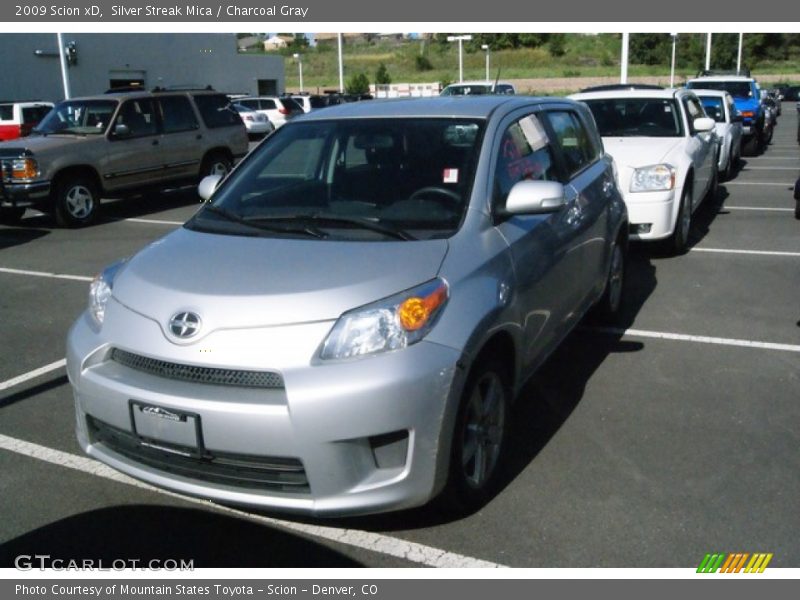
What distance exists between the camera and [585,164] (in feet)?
18.1

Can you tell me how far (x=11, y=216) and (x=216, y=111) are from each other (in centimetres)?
389

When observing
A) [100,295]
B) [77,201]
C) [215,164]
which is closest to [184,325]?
[100,295]

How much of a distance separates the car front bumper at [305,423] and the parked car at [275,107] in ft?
93.6

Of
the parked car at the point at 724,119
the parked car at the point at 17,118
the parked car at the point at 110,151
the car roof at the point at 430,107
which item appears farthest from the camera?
the parked car at the point at 17,118

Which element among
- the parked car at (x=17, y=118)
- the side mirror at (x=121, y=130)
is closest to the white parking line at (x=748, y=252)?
the side mirror at (x=121, y=130)

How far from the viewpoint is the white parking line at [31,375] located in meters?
5.30

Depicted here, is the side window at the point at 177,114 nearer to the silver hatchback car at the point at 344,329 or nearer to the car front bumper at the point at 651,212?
the car front bumper at the point at 651,212

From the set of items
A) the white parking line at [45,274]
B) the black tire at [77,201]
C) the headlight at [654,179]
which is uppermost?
the headlight at [654,179]

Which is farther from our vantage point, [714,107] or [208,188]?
[714,107]

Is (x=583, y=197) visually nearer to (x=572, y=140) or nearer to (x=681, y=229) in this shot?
(x=572, y=140)

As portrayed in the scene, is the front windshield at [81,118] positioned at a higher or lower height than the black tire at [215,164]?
higher

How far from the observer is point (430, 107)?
4.51 meters

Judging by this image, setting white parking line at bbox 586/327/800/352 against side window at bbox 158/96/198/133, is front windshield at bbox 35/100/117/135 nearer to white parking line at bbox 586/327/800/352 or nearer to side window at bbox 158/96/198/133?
side window at bbox 158/96/198/133

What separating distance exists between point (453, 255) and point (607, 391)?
200 cm
